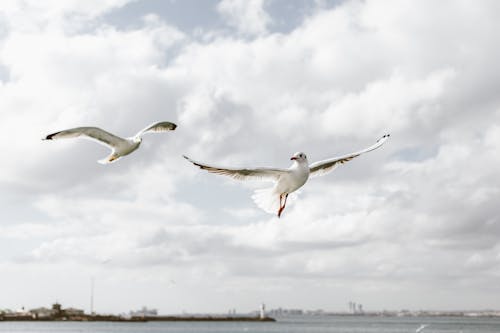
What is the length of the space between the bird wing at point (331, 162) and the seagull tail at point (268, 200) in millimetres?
1093

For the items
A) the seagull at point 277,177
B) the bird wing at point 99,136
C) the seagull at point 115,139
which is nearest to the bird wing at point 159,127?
the seagull at point 115,139

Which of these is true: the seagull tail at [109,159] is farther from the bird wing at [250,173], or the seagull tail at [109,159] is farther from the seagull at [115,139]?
the bird wing at [250,173]

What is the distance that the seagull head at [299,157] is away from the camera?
12.0 metres

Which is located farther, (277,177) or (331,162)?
(331,162)

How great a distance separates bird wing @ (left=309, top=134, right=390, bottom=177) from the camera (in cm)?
1320

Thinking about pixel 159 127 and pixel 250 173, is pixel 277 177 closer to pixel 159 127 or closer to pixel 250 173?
pixel 250 173

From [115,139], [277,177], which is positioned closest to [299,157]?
[277,177]

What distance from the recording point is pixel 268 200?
12539 mm

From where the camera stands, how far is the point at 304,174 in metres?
11.9

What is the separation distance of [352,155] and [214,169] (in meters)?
3.76

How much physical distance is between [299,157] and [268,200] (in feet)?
3.63

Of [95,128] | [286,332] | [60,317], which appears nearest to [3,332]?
[286,332]

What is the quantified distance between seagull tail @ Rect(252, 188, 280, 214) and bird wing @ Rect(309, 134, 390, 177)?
3.59 feet

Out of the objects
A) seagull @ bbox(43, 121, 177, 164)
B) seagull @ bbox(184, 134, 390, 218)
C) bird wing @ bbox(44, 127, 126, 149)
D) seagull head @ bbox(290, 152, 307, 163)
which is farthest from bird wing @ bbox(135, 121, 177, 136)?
seagull head @ bbox(290, 152, 307, 163)
